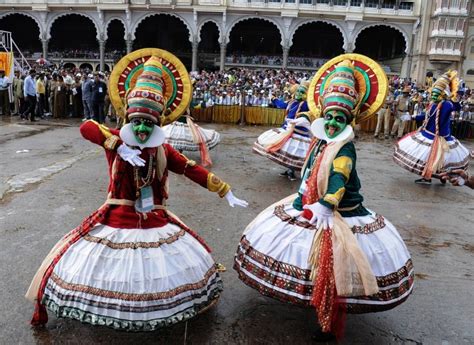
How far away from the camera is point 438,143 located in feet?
26.0

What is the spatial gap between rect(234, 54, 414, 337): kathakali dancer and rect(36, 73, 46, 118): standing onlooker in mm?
14671

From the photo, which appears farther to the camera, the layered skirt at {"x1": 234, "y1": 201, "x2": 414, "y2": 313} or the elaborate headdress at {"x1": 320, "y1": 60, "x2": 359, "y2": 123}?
the elaborate headdress at {"x1": 320, "y1": 60, "x2": 359, "y2": 123}

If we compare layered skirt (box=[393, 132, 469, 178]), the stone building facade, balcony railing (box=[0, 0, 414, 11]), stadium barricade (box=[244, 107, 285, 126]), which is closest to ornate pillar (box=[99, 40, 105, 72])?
the stone building facade

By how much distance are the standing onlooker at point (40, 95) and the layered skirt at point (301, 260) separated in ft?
48.3

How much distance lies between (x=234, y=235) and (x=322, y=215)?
2.31 metres

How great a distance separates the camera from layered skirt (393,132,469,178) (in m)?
7.97

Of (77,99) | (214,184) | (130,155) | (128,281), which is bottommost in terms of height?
(128,281)

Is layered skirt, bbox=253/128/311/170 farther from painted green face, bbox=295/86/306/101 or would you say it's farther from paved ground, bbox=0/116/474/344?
painted green face, bbox=295/86/306/101

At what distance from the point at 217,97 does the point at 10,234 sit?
13.1 meters

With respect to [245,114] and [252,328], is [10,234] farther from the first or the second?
[245,114]

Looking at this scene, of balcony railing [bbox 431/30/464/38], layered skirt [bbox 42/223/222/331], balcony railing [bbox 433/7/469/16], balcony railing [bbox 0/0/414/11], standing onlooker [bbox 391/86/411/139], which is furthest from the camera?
balcony railing [bbox 0/0/414/11]

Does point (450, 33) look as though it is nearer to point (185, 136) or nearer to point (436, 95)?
point (436, 95)

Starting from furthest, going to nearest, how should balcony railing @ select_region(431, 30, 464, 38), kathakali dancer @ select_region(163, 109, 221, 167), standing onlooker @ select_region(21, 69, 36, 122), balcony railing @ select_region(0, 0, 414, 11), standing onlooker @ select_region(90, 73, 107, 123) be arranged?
balcony railing @ select_region(0, 0, 414, 11) < balcony railing @ select_region(431, 30, 464, 38) < standing onlooker @ select_region(21, 69, 36, 122) < standing onlooker @ select_region(90, 73, 107, 123) < kathakali dancer @ select_region(163, 109, 221, 167)

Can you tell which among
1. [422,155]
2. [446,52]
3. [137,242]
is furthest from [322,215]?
[446,52]
